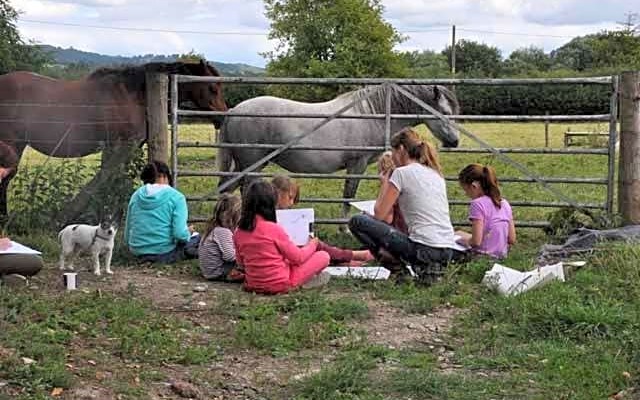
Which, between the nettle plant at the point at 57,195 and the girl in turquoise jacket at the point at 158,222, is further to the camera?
the nettle plant at the point at 57,195

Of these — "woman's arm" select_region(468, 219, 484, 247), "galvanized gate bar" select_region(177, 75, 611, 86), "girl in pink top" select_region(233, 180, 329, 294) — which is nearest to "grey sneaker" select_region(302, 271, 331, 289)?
"girl in pink top" select_region(233, 180, 329, 294)

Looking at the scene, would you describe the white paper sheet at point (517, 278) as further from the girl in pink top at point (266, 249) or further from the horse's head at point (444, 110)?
the horse's head at point (444, 110)

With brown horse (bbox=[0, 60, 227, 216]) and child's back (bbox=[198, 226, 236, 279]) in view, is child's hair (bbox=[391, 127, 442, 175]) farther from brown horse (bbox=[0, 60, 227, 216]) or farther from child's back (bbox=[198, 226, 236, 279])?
brown horse (bbox=[0, 60, 227, 216])

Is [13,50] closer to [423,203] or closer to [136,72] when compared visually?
[136,72]

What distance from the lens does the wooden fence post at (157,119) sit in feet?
27.1

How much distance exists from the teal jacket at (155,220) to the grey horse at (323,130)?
5.70ft

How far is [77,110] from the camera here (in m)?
8.70

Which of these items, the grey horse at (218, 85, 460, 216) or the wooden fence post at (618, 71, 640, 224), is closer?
the wooden fence post at (618, 71, 640, 224)

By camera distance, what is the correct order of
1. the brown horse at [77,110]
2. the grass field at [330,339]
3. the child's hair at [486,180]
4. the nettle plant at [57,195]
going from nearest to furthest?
the grass field at [330,339] → the child's hair at [486,180] → the nettle plant at [57,195] → the brown horse at [77,110]

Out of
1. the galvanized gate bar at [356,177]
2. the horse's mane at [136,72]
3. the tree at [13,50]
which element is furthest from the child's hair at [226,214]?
the tree at [13,50]

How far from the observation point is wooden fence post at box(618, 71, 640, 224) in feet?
26.0

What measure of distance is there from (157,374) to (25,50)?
18.2 meters

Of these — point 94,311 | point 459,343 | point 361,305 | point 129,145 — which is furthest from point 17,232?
point 459,343

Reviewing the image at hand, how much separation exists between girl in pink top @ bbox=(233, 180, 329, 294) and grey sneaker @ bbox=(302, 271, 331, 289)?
0.20ft
